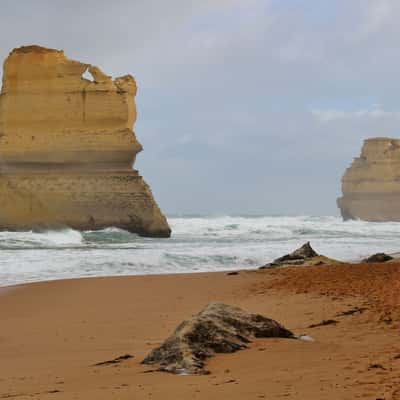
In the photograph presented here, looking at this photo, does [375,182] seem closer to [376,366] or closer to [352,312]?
[352,312]

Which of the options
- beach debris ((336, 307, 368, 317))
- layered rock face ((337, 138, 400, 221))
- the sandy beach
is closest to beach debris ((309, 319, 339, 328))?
the sandy beach

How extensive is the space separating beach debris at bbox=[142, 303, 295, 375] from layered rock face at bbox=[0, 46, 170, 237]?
80.1ft

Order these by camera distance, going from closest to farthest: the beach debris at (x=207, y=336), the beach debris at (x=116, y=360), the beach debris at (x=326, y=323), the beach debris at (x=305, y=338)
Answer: the beach debris at (x=207, y=336)
the beach debris at (x=116, y=360)
the beach debris at (x=305, y=338)
the beach debris at (x=326, y=323)

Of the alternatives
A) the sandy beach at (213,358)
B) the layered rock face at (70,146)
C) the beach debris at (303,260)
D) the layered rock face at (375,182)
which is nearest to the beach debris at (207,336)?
the sandy beach at (213,358)

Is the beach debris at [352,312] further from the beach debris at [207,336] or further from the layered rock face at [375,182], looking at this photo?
the layered rock face at [375,182]

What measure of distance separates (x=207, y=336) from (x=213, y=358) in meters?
0.22

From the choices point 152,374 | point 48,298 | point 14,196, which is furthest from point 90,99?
point 152,374

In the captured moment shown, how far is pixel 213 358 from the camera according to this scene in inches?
210

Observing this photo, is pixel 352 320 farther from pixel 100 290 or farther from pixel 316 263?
pixel 316 263

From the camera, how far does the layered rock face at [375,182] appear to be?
70688mm

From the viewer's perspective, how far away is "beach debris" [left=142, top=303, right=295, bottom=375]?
16.8 feet

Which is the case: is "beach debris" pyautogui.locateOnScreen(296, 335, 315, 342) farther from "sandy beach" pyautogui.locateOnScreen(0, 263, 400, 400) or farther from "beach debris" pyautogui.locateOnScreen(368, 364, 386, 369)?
"beach debris" pyautogui.locateOnScreen(368, 364, 386, 369)

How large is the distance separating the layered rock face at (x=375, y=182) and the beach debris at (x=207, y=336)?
6689 centimetres

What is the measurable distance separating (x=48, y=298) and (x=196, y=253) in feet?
28.7
